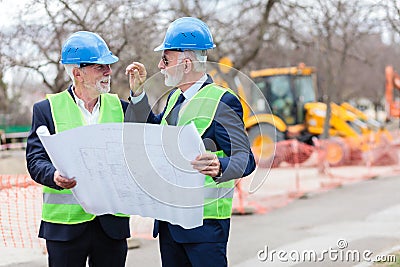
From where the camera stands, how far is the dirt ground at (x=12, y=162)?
47.0 feet

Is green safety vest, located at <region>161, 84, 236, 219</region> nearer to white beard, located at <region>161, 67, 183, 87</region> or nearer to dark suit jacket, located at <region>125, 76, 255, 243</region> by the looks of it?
dark suit jacket, located at <region>125, 76, 255, 243</region>

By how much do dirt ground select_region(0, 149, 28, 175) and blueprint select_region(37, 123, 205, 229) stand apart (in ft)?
31.1

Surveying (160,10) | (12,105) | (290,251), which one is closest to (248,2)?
(160,10)

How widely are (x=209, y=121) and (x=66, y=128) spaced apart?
0.84 metres

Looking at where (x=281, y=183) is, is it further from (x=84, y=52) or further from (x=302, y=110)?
(x=84, y=52)

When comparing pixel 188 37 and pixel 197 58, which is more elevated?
pixel 188 37

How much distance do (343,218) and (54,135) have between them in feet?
27.5

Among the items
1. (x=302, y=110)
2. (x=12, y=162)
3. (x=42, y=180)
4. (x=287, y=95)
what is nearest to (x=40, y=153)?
(x=42, y=180)

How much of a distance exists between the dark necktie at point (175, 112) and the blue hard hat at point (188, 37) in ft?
0.86

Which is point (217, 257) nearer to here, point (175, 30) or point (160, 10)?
point (175, 30)

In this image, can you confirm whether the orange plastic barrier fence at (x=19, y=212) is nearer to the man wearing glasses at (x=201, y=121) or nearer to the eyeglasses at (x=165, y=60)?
the man wearing glasses at (x=201, y=121)

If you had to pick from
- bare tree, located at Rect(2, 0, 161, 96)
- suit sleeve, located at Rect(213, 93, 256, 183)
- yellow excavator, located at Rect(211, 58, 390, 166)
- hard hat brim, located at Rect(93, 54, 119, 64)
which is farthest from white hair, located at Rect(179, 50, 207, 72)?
yellow excavator, located at Rect(211, 58, 390, 166)

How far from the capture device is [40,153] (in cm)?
371

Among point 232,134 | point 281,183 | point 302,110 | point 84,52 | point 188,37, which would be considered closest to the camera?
point 232,134
